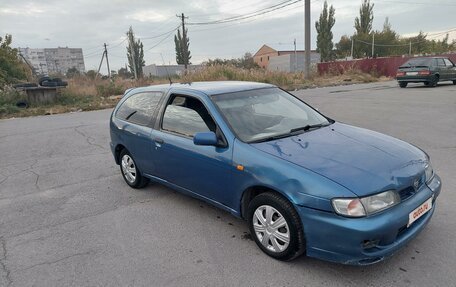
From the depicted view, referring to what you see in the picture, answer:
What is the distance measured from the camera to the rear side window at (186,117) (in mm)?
3712

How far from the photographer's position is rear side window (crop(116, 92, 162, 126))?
4527mm

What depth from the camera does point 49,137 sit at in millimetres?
9414

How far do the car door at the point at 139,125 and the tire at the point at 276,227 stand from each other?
1.83 metres

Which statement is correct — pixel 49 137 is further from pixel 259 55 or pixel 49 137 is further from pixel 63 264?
pixel 259 55

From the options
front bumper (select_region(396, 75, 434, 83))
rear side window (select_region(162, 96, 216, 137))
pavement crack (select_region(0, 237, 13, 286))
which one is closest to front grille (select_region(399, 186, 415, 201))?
rear side window (select_region(162, 96, 216, 137))

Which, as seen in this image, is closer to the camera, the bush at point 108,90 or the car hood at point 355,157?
the car hood at point 355,157

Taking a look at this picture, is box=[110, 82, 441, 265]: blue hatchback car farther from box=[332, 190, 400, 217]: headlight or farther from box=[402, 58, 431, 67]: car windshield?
box=[402, 58, 431, 67]: car windshield

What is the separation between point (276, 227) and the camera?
301 centimetres

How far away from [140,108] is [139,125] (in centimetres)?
29

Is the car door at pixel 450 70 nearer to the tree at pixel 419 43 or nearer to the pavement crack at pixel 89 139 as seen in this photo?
the pavement crack at pixel 89 139

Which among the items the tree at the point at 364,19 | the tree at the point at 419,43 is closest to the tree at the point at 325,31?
the tree at the point at 364,19

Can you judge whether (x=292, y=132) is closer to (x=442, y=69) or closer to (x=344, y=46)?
(x=442, y=69)

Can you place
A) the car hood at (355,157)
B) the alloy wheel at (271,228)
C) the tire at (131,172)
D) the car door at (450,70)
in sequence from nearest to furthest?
the car hood at (355,157)
the alloy wheel at (271,228)
the tire at (131,172)
the car door at (450,70)

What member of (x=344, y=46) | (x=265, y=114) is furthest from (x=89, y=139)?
(x=344, y=46)
